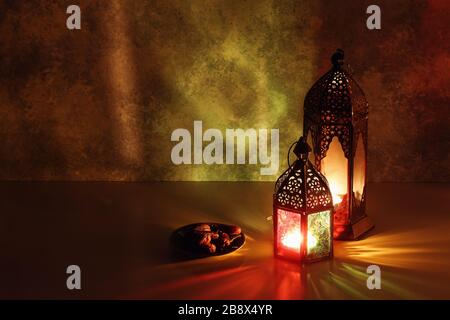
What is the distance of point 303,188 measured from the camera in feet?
5.22

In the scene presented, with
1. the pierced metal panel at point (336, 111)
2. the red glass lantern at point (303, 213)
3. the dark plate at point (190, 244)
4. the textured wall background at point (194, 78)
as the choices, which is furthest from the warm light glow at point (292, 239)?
the textured wall background at point (194, 78)

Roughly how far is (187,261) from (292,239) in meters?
0.27

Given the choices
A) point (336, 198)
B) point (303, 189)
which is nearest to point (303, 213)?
point (303, 189)

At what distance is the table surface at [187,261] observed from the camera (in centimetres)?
148

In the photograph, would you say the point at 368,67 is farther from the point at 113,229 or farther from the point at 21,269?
the point at 21,269

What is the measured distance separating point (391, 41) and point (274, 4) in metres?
0.41

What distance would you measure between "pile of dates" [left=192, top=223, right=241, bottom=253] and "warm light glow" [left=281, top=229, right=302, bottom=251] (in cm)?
16

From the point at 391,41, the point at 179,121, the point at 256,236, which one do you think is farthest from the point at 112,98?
the point at 391,41

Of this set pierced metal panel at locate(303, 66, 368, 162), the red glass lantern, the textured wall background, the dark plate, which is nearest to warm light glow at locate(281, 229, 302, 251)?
the red glass lantern

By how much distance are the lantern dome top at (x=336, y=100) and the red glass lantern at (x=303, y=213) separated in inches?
5.2

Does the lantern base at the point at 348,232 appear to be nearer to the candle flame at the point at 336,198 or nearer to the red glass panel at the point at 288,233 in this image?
the candle flame at the point at 336,198

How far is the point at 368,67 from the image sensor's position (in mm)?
→ 2209

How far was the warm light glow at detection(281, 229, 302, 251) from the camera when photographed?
161 centimetres
